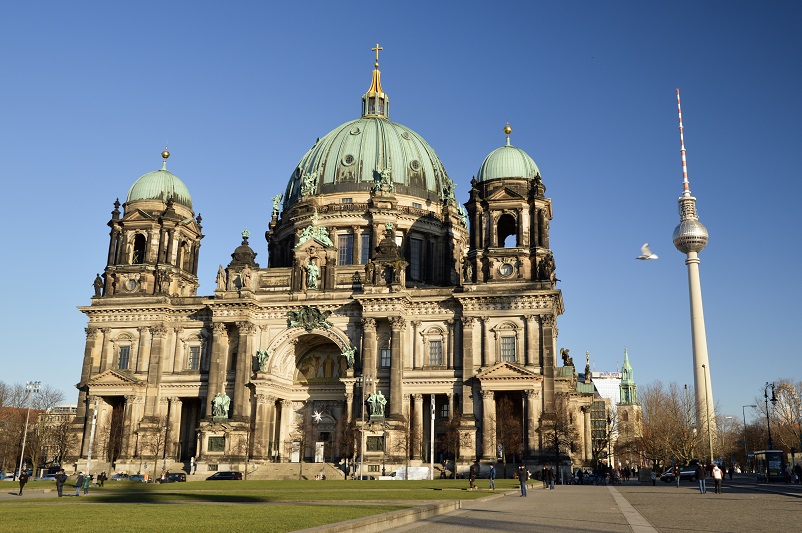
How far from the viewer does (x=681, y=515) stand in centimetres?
2706

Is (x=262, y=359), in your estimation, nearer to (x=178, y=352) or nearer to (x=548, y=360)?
(x=178, y=352)

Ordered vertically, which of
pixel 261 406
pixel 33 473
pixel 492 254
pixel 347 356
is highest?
pixel 492 254

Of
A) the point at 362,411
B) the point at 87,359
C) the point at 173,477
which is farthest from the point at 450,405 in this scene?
the point at 87,359

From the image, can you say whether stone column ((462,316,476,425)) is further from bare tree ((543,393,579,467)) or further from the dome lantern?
the dome lantern

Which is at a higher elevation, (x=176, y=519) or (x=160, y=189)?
(x=160, y=189)

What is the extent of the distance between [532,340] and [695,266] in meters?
65.6

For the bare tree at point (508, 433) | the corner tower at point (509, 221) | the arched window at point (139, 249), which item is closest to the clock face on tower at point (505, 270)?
the corner tower at point (509, 221)

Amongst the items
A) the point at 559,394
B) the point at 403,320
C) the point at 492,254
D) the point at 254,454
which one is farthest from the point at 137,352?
the point at 559,394

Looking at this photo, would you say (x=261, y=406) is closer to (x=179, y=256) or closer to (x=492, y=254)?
(x=179, y=256)

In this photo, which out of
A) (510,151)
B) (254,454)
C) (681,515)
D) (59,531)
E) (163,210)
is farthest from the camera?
(163,210)

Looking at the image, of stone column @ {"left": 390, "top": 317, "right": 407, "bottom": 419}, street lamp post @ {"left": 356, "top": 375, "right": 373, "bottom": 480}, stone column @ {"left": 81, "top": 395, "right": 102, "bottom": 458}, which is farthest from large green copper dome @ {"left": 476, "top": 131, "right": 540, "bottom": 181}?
stone column @ {"left": 81, "top": 395, "right": 102, "bottom": 458}

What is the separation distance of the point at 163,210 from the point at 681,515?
6897 cm

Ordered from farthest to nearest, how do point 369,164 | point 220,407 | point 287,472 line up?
point 369,164
point 220,407
point 287,472

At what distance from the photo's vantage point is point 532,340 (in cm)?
7212
